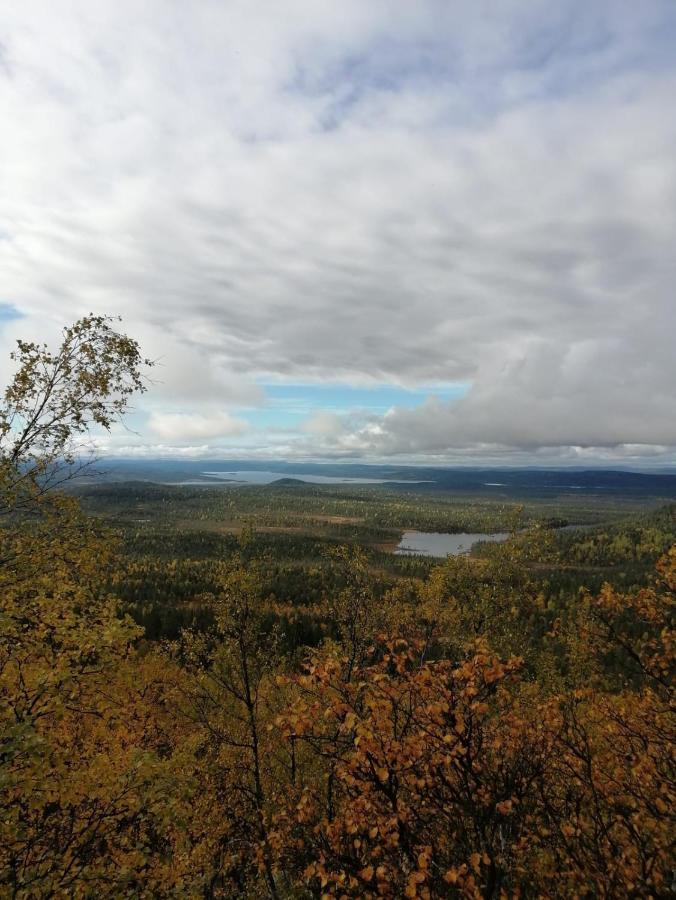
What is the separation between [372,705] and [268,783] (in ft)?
129

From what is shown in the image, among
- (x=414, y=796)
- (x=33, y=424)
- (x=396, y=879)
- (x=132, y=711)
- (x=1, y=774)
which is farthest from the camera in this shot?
(x=132, y=711)

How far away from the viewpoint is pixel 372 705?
975 centimetres

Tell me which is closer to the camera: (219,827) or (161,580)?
(219,827)

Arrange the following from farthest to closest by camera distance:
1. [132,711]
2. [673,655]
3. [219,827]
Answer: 1. [132,711]
2. [219,827]
3. [673,655]

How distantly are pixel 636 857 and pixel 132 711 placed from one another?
38.5 m

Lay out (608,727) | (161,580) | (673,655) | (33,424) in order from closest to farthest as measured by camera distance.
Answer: (33,424) < (673,655) < (608,727) < (161,580)

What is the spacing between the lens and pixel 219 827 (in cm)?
3097

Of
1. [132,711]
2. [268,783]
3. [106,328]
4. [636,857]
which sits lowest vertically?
[268,783]

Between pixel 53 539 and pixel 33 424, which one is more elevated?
pixel 33 424

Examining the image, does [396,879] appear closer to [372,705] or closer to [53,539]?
[372,705]

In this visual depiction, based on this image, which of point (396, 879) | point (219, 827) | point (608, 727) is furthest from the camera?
point (219, 827)

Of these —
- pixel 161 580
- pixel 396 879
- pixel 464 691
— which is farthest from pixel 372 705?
pixel 161 580

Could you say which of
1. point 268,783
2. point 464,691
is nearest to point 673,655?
point 464,691

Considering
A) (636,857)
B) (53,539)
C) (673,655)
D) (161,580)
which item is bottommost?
(161,580)
